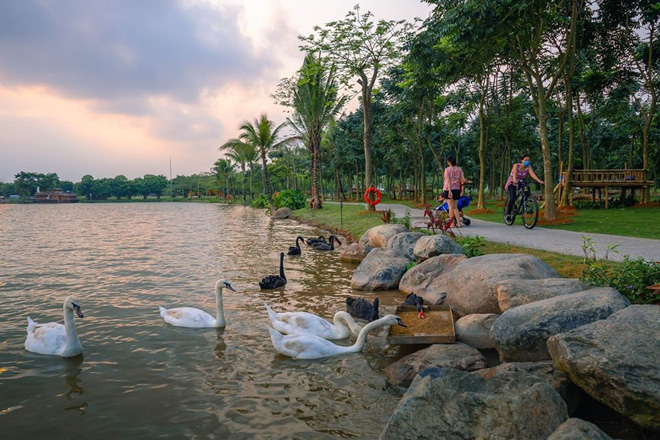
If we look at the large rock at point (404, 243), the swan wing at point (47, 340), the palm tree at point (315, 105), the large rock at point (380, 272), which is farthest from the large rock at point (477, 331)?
the palm tree at point (315, 105)

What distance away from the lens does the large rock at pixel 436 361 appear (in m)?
4.70

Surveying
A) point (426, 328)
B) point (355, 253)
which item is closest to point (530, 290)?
point (426, 328)

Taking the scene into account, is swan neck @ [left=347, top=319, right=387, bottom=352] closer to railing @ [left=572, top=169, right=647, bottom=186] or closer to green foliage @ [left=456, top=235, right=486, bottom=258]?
green foliage @ [left=456, top=235, right=486, bottom=258]

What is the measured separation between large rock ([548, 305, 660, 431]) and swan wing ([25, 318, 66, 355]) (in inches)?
239

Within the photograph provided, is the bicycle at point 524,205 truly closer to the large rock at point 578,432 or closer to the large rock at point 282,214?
the large rock at point 578,432

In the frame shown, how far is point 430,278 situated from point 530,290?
8.21 feet

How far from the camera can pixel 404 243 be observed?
1078 cm

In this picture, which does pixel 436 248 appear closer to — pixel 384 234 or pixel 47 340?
pixel 384 234

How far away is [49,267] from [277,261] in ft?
21.4

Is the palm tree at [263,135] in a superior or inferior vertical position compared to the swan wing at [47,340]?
superior

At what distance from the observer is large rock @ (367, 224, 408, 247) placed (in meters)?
12.2

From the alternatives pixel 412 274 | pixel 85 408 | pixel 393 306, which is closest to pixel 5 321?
pixel 85 408

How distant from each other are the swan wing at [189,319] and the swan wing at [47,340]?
58.6 inches

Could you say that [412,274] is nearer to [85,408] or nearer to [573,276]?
[573,276]
